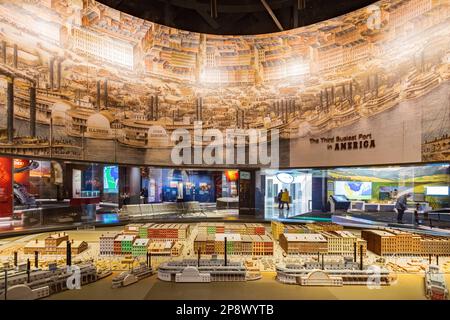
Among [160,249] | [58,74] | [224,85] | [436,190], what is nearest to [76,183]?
[58,74]

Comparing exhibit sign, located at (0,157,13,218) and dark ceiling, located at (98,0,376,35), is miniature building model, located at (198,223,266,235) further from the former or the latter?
dark ceiling, located at (98,0,376,35)

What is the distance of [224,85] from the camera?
13453 mm

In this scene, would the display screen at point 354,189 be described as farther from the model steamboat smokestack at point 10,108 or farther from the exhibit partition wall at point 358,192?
the model steamboat smokestack at point 10,108

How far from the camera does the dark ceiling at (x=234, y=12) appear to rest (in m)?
12.3

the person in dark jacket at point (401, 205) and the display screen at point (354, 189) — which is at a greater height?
the display screen at point (354, 189)

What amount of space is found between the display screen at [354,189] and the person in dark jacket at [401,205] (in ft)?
3.69

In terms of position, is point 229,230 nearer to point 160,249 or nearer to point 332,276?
point 160,249

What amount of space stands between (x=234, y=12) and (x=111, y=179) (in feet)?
31.8

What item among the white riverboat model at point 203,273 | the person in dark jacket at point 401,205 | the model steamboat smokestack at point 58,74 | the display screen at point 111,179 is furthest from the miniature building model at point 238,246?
the model steamboat smokestack at point 58,74

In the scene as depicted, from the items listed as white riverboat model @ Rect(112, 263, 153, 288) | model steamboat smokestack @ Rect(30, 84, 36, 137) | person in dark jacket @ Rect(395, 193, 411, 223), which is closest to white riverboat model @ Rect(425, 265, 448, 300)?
white riverboat model @ Rect(112, 263, 153, 288)

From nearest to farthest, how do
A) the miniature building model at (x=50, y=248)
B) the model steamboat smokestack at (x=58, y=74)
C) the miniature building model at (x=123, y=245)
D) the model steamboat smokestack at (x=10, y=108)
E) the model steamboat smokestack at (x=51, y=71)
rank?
the miniature building model at (x=123, y=245), the miniature building model at (x=50, y=248), the model steamboat smokestack at (x=10, y=108), the model steamboat smokestack at (x=51, y=71), the model steamboat smokestack at (x=58, y=74)

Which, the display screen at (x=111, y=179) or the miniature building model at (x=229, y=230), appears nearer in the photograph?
the miniature building model at (x=229, y=230)

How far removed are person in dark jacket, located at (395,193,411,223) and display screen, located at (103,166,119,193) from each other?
12.3 meters

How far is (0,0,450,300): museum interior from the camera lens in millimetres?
6617
